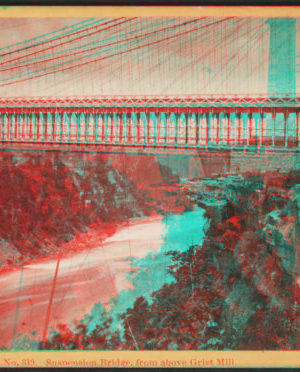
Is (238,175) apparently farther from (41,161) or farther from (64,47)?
(64,47)

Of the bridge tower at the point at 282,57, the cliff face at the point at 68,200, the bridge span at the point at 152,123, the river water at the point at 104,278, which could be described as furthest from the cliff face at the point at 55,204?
the bridge tower at the point at 282,57

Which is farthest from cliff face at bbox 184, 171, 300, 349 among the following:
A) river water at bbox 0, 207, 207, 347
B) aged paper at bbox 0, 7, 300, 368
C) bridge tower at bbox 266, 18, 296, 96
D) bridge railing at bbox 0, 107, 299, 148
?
bridge tower at bbox 266, 18, 296, 96

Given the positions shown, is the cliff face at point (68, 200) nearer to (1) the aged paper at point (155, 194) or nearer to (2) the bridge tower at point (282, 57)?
(1) the aged paper at point (155, 194)

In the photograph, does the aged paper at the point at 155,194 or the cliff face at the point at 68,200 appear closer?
the aged paper at the point at 155,194

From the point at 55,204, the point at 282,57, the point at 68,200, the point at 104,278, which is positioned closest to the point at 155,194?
the point at 68,200

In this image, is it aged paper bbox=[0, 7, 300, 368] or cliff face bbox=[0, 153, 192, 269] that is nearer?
aged paper bbox=[0, 7, 300, 368]

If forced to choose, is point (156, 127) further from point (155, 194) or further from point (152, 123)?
Answer: point (155, 194)

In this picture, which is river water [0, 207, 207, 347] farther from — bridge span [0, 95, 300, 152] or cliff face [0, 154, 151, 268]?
bridge span [0, 95, 300, 152]
